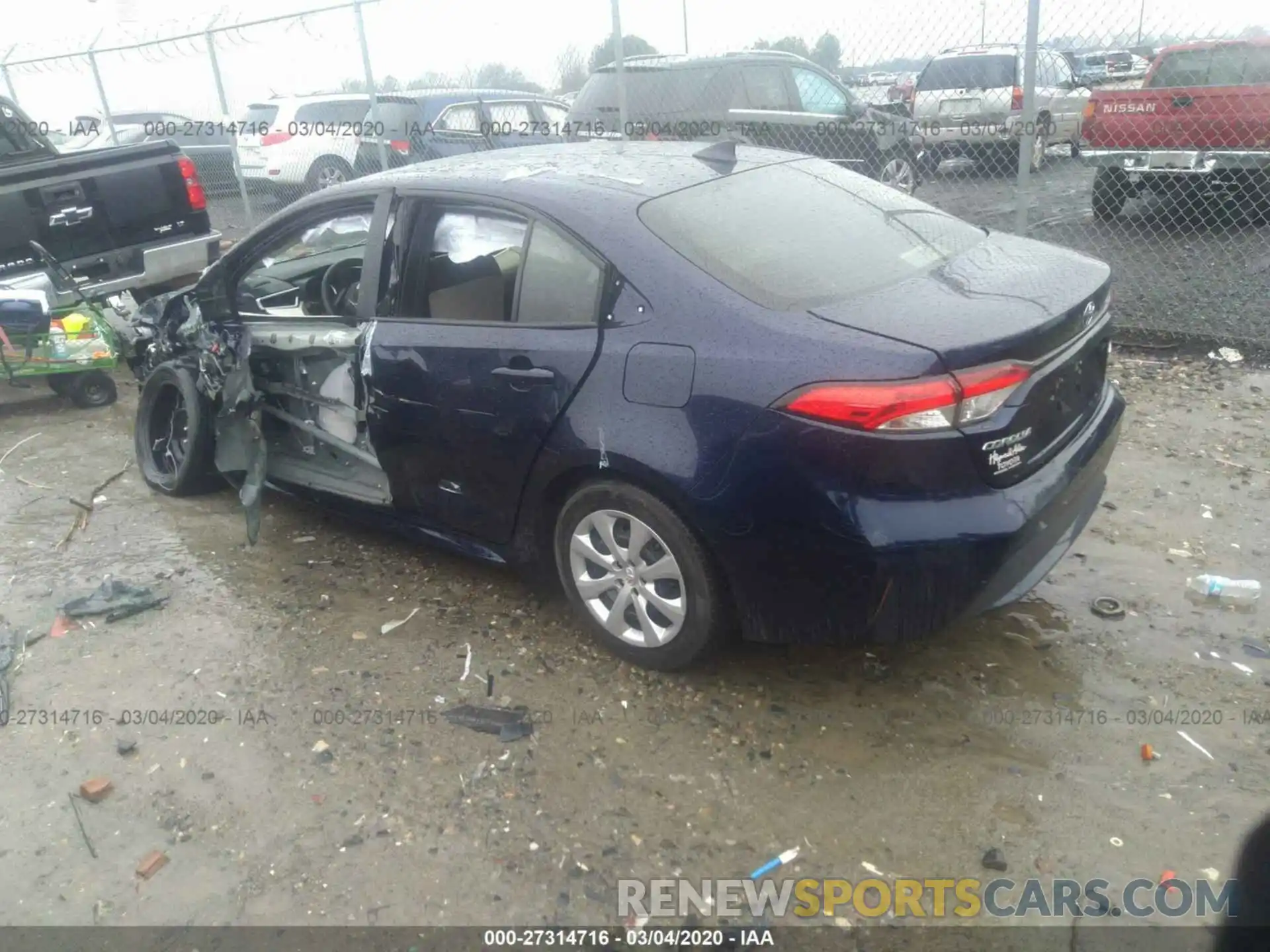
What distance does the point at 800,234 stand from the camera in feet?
10.7

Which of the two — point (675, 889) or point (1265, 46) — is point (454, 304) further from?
point (1265, 46)

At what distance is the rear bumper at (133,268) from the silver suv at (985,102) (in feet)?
18.9

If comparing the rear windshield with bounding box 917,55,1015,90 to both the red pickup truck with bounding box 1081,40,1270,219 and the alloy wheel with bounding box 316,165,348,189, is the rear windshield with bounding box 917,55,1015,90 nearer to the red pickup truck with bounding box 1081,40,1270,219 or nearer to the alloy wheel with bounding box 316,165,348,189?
the red pickup truck with bounding box 1081,40,1270,219

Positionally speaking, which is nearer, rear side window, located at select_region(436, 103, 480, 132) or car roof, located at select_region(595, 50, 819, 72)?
car roof, located at select_region(595, 50, 819, 72)

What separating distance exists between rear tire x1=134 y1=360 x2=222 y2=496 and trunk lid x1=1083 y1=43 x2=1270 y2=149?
7325 millimetres

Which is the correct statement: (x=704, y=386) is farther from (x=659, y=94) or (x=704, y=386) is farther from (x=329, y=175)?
(x=329, y=175)

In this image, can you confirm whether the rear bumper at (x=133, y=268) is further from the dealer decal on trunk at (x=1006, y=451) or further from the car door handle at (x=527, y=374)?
the dealer decal on trunk at (x=1006, y=451)

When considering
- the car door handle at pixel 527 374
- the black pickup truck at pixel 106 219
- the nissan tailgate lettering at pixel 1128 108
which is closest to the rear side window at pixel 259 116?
the black pickup truck at pixel 106 219

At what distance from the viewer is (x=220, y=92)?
11516 mm

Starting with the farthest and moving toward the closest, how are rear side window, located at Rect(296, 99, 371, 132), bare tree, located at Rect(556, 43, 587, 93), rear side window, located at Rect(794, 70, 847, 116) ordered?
rear side window, located at Rect(296, 99, 371, 132) → bare tree, located at Rect(556, 43, 587, 93) → rear side window, located at Rect(794, 70, 847, 116)

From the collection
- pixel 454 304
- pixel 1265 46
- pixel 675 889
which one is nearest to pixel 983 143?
pixel 1265 46

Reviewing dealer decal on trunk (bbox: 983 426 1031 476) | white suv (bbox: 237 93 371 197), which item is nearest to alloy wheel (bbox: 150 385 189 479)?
dealer decal on trunk (bbox: 983 426 1031 476)

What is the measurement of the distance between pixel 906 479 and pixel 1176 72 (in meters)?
7.57

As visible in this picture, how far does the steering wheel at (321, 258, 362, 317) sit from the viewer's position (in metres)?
4.17
